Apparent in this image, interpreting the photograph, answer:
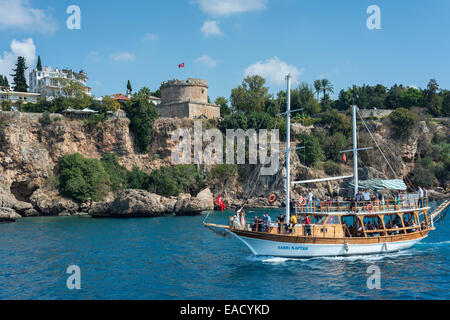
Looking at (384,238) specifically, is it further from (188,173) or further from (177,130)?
(177,130)

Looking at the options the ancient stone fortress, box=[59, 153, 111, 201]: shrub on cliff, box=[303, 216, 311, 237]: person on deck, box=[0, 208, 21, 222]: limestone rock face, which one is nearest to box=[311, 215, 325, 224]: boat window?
box=[303, 216, 311, 237]: person on deck

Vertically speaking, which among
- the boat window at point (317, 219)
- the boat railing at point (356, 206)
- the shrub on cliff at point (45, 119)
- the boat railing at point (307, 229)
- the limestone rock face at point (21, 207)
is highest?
the shrub on cliff at point (45, 119)

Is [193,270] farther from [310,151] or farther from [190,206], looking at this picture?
[310,151]

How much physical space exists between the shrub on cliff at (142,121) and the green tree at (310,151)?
68.6ft

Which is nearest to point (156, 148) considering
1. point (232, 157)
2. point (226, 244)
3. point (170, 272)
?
point (232, 157)

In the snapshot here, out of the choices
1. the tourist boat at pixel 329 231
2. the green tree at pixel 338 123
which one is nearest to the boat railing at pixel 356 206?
the tourist boat at pixel 329 231

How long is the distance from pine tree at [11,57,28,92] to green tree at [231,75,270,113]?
40278 millimetres

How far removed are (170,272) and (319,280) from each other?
686cm

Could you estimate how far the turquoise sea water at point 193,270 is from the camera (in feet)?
55.0

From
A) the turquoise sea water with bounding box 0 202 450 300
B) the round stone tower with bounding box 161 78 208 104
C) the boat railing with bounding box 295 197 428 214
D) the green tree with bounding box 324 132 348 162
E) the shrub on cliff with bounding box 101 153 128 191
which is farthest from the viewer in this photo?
the round stone tower with bounding box 161 78 208 104

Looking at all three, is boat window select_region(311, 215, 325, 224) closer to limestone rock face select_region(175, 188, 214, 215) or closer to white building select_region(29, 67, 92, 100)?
limestone rock face select_region(175, 188, 214, 215)

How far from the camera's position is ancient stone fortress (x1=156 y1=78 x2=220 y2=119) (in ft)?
203

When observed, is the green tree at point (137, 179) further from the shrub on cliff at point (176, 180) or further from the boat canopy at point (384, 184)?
the boat canopy at point (384, 184)

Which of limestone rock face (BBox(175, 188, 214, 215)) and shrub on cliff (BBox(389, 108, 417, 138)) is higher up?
shrub on cliff (BBox(389, 108, 417, 138))
